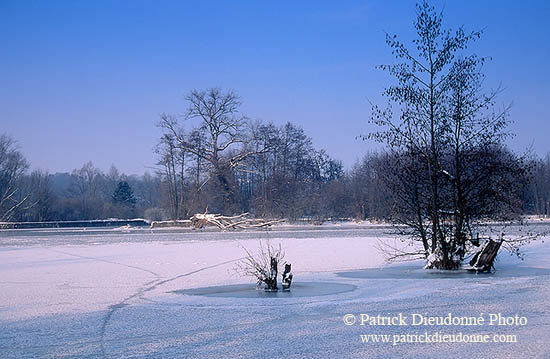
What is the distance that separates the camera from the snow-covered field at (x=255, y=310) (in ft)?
25.3

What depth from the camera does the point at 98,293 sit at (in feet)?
43.8

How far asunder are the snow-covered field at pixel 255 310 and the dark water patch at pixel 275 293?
26mm

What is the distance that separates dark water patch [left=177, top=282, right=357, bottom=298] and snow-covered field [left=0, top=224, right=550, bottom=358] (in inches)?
1.0

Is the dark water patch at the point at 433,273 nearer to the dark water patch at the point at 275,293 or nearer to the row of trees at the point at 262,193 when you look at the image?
the dark water patch at the point at 275,293

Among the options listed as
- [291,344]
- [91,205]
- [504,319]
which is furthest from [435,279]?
[91,205]

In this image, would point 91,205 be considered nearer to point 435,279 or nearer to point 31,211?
point 31,211

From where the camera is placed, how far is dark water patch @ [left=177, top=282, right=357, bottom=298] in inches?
506

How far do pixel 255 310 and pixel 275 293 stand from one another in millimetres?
2503

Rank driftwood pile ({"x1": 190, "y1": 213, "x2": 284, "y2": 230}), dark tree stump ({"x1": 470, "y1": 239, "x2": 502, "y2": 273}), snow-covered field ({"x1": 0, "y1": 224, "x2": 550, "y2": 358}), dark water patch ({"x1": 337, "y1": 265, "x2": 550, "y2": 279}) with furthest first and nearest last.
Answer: driftwood pile ({"x1": 190, "y1": 213, "x2": 284, "y2": 230}) < dark tree stump ({"x1": 470, "y1": 239, "x2": 502, "y2": 273}) < dark water patch ({"x1": 337, "y1": 265, "x2": 550, "y2": 279}) < snow-covered field ({"x1": 0, "y1": 224, "x2": 550, "y2": 358})

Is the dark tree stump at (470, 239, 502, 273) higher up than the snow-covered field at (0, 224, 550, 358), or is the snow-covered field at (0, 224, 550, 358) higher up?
the dark tree stump at (470, 239, 502, 273)

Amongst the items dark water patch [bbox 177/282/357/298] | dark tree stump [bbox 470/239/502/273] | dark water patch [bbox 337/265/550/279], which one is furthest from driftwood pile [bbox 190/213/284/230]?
dark water patch [bbox 177/282/357/298]

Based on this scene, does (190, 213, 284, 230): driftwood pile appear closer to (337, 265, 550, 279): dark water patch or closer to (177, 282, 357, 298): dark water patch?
(337, 265, 550, 279): dark water patch

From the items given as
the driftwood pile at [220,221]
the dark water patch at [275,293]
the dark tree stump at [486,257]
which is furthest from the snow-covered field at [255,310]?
the driftwood pile at [220,221]

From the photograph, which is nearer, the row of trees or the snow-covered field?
the snow-covered field
